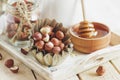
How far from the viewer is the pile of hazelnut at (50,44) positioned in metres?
0.78

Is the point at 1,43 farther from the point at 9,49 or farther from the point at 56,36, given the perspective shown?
the point at 56,36

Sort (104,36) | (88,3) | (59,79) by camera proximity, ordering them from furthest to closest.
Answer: (88,3) → (104,36) → (59,79)

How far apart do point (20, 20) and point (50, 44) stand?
14 cm

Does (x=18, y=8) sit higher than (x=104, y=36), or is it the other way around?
(x=18, y=8)

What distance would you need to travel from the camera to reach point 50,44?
79 cm

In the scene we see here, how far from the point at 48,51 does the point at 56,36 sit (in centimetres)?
6

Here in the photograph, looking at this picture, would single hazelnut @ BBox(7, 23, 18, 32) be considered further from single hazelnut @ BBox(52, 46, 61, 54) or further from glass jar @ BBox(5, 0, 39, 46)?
single hazelnut @ BBox(52, 46, 61, 54)

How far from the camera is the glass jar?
841 mm

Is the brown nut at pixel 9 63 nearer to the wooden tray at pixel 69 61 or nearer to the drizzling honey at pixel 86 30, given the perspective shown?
the wooden tray at pixel 69 61

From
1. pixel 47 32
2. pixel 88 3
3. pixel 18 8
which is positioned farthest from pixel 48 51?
pixel 88 3

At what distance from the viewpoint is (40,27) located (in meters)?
0.84

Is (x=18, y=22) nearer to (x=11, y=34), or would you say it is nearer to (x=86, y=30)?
(x=11, y=34)

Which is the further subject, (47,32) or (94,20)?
(94,20)

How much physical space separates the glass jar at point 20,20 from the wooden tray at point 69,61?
1.3 inches
